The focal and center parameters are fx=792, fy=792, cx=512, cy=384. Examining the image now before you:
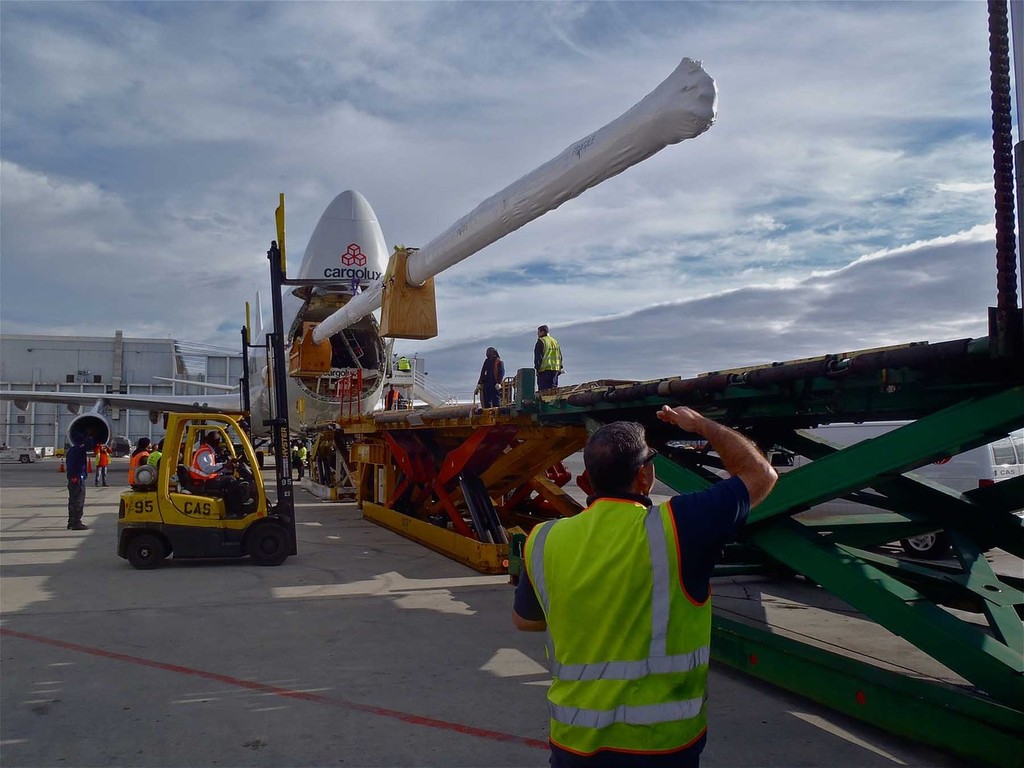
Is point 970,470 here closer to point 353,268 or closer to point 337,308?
point 353,268

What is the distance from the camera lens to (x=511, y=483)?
10.6 metres

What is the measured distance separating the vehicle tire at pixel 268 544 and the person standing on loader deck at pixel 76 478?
514cm

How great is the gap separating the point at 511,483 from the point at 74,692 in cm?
610

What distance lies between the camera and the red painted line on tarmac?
456cm

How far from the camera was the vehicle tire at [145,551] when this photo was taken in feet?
32.4

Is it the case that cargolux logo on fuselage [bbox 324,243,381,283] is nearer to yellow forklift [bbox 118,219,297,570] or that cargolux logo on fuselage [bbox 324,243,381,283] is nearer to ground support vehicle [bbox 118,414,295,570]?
yellow forklift [bbox 118,219,297,570]

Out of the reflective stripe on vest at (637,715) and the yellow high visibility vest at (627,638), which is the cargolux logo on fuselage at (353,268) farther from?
the reflective stripe on vest at (637,715)

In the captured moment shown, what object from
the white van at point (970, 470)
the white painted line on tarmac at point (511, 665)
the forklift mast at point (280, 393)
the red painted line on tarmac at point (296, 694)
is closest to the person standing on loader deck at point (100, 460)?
the forklift mast at point (280, 393)

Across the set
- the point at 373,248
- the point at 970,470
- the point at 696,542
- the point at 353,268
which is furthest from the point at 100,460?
the point at 696,542

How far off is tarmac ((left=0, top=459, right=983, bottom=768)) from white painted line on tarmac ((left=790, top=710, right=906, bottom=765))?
12mm

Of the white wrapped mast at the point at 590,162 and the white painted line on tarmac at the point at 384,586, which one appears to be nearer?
the white wrapped mast at the point at 590,162

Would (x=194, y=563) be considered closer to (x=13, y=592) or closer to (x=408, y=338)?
(x=13, y=592)

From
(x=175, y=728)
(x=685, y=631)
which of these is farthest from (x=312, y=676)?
(x=685, y=631)

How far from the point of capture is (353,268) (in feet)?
53.7
